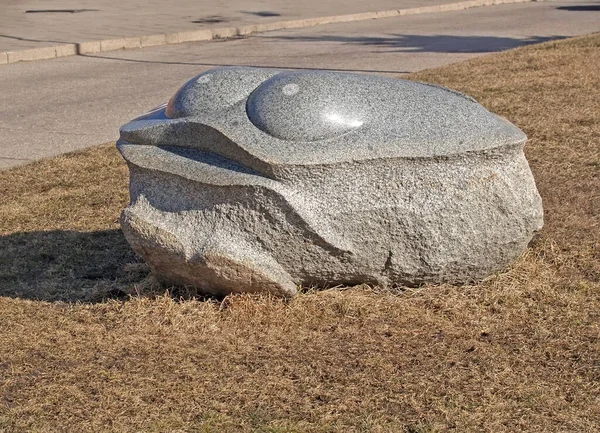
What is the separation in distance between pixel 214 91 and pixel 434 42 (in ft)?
38.2

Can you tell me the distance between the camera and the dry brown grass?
3646 millimetres

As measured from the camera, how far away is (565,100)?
31.8 feet

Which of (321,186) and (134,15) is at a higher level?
(321,186)

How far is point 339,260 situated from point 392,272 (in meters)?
0.28

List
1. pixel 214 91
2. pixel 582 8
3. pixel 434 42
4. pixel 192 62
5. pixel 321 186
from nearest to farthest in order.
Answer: pixel 321 186 → pixel 214 91 → pixel 192 62 → pixel 434 42 → pixel 582 8

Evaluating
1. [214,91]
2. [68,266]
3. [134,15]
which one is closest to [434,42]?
[134,15]

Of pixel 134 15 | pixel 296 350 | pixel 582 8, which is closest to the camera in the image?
pixel 296 350

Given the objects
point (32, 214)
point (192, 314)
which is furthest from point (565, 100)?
point (192, 314)

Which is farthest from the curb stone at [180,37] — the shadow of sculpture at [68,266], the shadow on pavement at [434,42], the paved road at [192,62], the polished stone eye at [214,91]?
the polished stone eye at [214,91]

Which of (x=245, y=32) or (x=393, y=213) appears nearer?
(x=393, y=213)

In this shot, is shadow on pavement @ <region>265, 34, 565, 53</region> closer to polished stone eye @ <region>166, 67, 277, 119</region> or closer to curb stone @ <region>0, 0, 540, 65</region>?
curb stone @ <region>0, 0, 540, 65</region>

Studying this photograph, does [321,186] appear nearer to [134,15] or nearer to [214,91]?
[214,91]

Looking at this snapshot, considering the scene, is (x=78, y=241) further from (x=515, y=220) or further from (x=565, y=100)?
(x=565, y=100)

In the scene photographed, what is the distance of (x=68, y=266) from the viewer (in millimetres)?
5398
